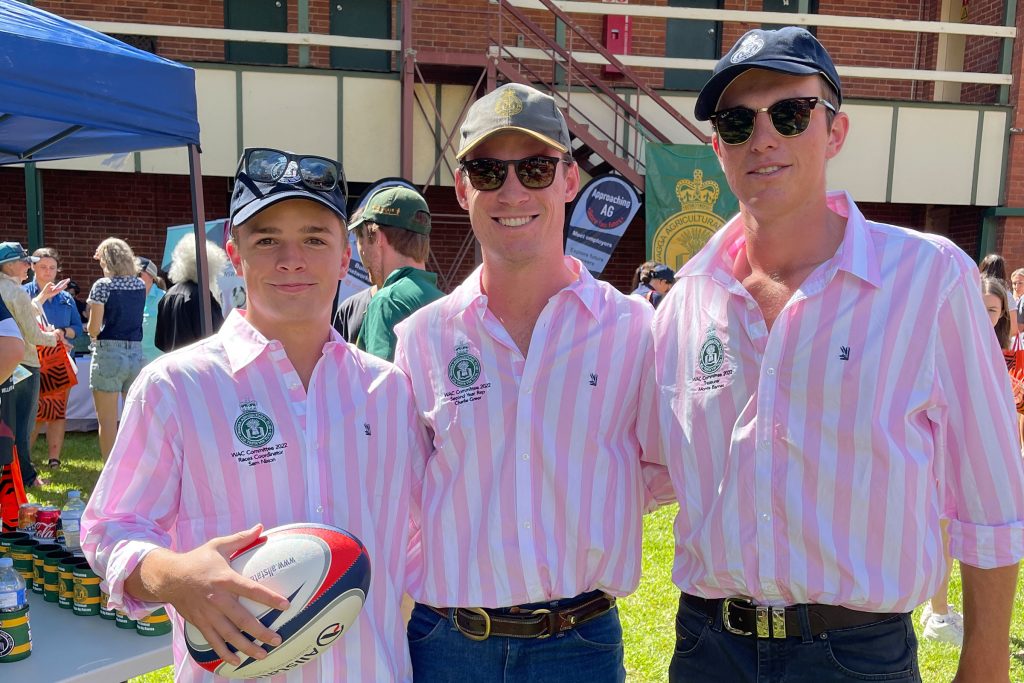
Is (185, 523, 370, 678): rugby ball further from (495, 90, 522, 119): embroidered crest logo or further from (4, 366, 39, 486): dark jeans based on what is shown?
(4, 366, 39, 486): dark jeans

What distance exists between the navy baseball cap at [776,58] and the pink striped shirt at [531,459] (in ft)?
2.16

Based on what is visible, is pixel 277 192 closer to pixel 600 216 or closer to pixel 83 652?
pixel 83 652

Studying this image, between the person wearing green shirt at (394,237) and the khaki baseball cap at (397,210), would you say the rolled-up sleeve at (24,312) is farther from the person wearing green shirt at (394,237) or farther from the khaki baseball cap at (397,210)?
the khaki baseball cap at (397,210)

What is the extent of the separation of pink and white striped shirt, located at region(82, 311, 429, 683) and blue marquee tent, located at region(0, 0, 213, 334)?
257 cm

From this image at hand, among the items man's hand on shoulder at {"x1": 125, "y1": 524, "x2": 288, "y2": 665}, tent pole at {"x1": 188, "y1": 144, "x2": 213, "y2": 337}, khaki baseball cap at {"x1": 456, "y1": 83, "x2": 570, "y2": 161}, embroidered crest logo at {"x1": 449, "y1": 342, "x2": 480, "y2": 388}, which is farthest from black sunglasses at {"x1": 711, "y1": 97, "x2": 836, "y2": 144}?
tent pole at {"x1": 188, "y1": 144, "x2": 213, "y2": 337}

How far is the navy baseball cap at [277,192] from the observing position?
204 centimetres

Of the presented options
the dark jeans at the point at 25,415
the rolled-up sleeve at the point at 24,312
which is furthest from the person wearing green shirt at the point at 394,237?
the dark jeans at the point at 25,415

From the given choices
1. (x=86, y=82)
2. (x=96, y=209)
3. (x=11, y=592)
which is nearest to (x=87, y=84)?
(x=86, y=82)

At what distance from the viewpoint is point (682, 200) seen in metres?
11.9

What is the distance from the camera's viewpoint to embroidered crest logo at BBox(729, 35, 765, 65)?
6.59ft

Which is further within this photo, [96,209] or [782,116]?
[96,209]

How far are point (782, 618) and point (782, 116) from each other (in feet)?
3.97

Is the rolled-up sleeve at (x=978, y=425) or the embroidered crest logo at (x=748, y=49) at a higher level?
the embroidered crest logo at (x=748, y=49)

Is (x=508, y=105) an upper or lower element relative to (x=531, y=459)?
upper
